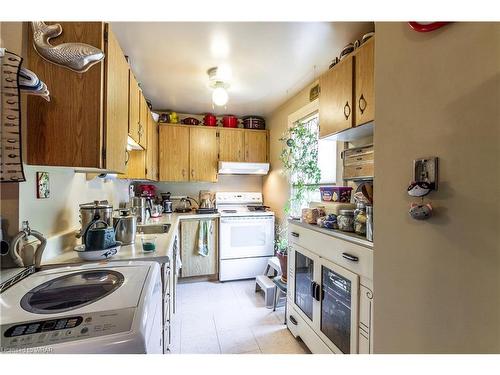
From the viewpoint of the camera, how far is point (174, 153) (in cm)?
334

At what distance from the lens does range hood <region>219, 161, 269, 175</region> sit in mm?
3385

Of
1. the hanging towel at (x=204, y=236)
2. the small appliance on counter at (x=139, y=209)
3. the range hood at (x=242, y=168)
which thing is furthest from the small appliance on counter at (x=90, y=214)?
the range hood at (x=242, y=168)

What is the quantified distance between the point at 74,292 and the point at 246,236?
2410 millimetres

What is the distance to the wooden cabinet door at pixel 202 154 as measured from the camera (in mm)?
3402

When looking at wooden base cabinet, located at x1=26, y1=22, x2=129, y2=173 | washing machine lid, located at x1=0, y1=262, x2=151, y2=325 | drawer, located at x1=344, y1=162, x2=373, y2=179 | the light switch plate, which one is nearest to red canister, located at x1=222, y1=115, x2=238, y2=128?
drawer, located at x1=344, y1=162, x2=373, y2=179

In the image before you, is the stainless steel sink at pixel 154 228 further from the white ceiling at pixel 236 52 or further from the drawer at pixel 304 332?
the white ceiling at pixel 236 52

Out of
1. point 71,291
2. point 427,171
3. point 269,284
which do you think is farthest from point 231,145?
point 427,171

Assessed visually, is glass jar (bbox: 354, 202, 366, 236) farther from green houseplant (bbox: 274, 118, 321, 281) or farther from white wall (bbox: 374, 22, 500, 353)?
green houseplant (bbox: 274, 118, 321, 281)

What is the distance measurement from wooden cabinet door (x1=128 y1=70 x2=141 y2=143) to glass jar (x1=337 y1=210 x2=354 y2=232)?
5.26 ft

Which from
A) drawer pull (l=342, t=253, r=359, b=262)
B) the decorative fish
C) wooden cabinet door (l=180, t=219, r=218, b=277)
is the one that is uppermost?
the decorative fish

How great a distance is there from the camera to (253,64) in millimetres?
2080

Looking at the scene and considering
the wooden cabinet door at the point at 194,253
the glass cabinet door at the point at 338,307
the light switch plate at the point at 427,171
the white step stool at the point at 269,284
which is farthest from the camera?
the wooden cabinet door at the point at 194,253

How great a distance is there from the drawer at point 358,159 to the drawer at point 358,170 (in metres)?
0.02
